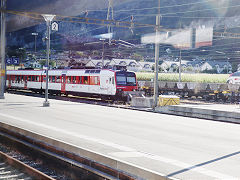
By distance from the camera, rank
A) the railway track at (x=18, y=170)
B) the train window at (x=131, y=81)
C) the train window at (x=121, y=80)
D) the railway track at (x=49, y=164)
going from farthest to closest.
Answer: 1. the train window at (x=131, y=81)
2. the train window at (x=121, y=80)
3. the railway track at (x=18, y=170)
4. the railway track at (x=49, y=164)

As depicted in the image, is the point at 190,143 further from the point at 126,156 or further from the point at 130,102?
the point at 130,102

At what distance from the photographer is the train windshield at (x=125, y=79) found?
103ft

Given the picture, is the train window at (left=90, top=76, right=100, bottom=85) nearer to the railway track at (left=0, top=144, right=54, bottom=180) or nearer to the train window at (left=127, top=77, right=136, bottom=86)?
the train window at (left=127, top=77, right=136, bottom=86)

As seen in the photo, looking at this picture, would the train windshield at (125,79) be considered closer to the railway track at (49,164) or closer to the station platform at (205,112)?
the station platform at (205,112)

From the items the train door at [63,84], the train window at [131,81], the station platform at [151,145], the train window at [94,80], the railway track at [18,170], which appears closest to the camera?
the station platform at [151,145]

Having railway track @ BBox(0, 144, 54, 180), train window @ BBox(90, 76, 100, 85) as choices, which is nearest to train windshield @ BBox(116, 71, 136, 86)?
train window @ BBox(90, 76, 100, 85)

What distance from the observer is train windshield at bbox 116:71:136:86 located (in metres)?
31.3

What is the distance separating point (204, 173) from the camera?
7.88 meters

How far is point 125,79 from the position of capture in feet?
105

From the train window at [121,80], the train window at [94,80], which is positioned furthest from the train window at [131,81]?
the train window at [94,80]

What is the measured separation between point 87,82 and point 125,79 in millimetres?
4376

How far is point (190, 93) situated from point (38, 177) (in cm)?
3561

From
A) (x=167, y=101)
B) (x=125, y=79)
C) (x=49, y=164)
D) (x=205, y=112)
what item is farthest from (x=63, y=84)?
(x=49, y=164)

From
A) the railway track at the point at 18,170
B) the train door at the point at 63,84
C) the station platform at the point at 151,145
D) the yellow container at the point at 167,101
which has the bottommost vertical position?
the railway track at the point at 18,170
